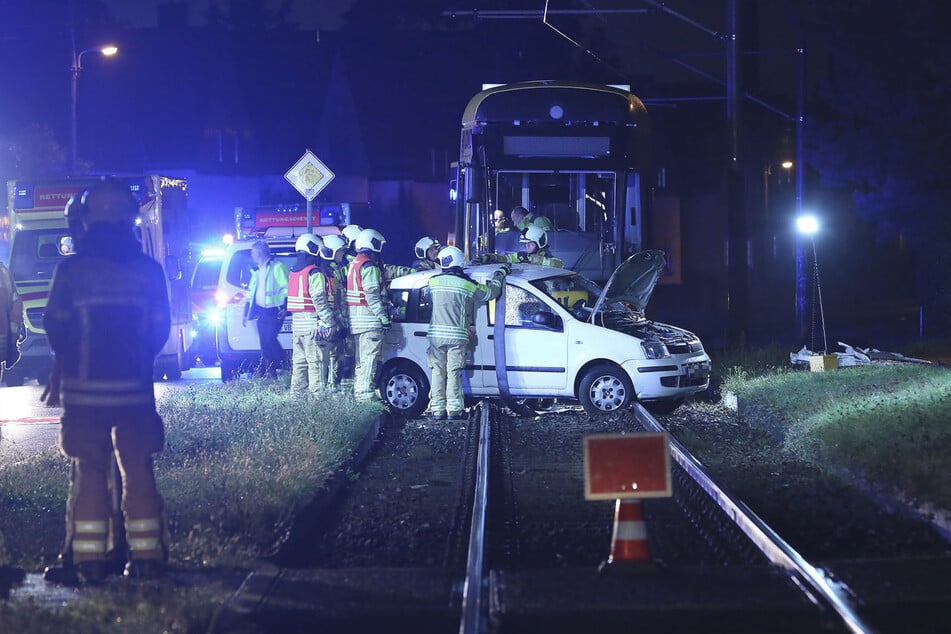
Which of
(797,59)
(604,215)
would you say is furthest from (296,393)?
(797,59)

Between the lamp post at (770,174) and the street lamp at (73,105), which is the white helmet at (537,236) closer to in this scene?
the street lamp at (73,105)

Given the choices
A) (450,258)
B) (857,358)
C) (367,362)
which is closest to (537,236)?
(450,258)

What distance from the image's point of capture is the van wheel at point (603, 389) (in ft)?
49.3

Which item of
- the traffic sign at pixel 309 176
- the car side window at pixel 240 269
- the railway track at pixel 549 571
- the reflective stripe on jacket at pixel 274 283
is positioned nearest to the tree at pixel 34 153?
the car side window at pixel 240 269

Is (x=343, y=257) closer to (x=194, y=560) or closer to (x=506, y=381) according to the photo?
(x=506, y=381)

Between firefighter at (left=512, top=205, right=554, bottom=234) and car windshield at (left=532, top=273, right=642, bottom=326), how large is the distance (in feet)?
5.38

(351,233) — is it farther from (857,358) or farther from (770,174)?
(770,174)

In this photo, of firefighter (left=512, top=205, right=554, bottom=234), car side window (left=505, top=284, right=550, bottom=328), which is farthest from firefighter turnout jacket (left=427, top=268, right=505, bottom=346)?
firefighter (left=512, top=205, right=554, bottom=234)

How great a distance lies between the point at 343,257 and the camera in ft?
52.8

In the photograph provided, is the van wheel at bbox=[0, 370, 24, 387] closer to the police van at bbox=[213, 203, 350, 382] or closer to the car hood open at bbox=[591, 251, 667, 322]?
the police van at bbox=[213, 203, 350, 382]

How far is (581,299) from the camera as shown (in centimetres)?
1608

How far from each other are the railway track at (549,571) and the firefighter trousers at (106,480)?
2.19ft

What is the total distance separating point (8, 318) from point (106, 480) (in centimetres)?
472

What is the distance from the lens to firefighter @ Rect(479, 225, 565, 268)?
17.2 m
